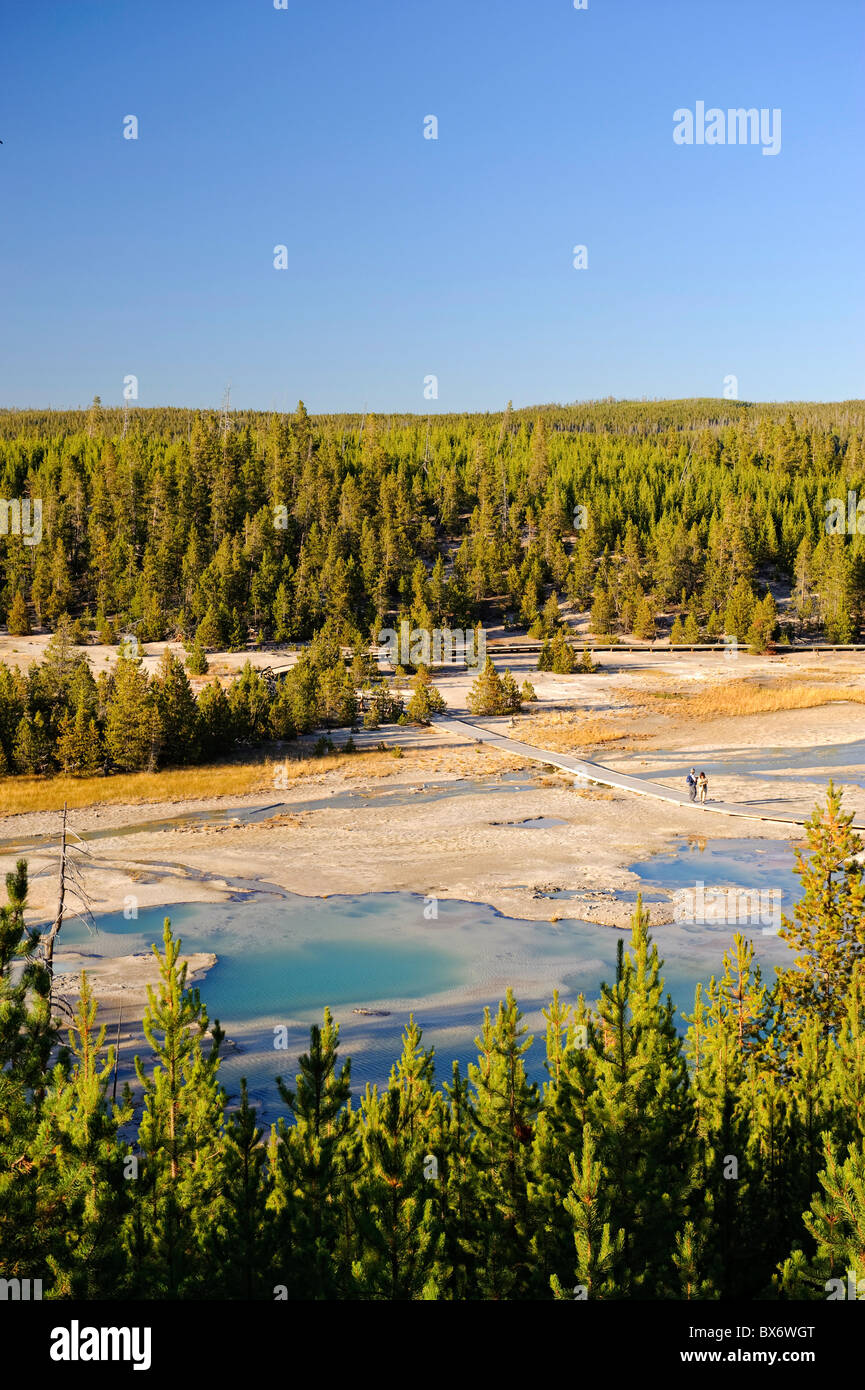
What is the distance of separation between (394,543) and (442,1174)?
82.3 meters

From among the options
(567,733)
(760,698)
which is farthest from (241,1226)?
(760,698)

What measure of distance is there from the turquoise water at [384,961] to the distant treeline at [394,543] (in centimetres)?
4837

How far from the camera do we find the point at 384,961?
26.8m

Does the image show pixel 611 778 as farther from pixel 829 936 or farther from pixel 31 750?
pixel 829 936

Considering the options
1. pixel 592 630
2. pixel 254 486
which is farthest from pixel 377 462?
pixel 592 630

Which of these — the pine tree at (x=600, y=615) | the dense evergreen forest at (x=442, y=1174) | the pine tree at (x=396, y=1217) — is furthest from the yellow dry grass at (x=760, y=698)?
the pine tree at (x=396, y=1217)

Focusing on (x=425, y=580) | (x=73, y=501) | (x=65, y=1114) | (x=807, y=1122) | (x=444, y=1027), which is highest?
(x=73, y=501)

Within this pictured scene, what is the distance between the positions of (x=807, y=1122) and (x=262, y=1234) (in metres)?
7.37

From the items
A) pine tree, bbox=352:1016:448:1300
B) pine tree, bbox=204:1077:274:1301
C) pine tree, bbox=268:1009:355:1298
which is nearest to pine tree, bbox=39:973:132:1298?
pine tree, bbox=204:1077:274:1301

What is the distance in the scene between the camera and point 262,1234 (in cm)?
1170

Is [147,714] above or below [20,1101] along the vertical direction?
above

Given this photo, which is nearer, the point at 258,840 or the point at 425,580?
the point at 258,840

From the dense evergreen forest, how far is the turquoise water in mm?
6827
